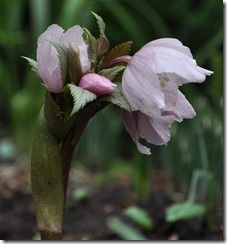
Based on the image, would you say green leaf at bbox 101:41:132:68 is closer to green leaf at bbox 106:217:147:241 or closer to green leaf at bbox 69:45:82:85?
green leaf at bbox 69:45:82:85

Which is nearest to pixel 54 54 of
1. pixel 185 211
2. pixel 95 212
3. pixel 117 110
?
pixel 185 211

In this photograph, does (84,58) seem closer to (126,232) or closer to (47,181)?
(47,181)

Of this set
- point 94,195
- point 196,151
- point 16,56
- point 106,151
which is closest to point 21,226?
point 94,195

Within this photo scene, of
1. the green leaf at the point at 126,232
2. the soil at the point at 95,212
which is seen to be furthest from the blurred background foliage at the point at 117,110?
the green leaf at the point at 126,232

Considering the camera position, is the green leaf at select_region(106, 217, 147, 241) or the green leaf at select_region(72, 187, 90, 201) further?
the green leaf at select_region(72, 187, 90, 201)

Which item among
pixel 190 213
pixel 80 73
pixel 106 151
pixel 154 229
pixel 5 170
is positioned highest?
pixel 80 73

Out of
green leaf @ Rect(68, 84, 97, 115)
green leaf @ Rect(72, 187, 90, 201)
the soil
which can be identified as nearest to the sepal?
green leaf @ Rect(68, 84, 97, 115)

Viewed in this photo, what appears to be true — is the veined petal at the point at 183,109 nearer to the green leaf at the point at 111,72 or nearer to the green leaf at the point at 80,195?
the green leaf at the point at 111,72

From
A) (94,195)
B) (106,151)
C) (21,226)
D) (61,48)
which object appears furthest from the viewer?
(106,151)

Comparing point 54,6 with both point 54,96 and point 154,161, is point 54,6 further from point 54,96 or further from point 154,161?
point 54,96
